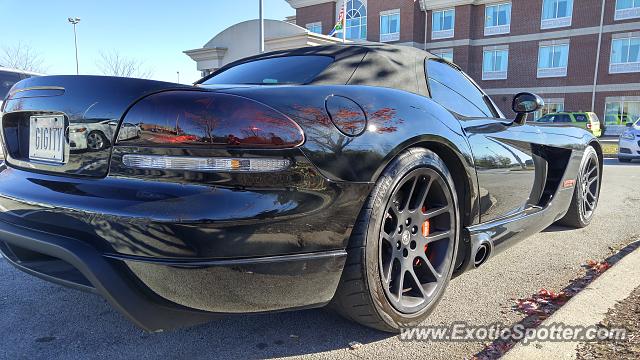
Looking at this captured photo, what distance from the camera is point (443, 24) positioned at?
3353 centimetres

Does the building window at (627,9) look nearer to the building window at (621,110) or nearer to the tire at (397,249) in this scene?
the building window at (621,110)

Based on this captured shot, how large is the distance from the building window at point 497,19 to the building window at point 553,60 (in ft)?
9.63

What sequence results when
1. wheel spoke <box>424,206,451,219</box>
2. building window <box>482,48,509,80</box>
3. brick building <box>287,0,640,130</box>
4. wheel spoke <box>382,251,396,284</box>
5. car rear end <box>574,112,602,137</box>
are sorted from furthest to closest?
building window <box>482,48,509,80</box> < brick building <box>287,0,640,130</box> < car rear end <box>574,112,602,137</box> < wheel spoke <box>424,206,451,219</box> < wheel spoke <box>382,251,396,284</box>

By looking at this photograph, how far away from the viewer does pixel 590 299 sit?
97.2 inches

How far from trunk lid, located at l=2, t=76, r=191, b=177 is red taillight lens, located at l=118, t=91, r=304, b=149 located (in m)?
0.07

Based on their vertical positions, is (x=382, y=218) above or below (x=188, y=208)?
below

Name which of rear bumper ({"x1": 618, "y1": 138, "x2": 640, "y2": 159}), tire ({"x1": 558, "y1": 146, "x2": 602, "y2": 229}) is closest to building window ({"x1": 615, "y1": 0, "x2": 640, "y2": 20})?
rear bumper ({"x1": 618, "y1": 138, "x2": 640, "y2": 159})

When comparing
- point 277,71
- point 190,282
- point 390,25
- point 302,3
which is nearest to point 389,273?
point 190,282

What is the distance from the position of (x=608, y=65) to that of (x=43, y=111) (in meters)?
34.1

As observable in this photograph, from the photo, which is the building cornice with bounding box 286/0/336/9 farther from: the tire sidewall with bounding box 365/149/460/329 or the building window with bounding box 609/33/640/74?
the tire sidewall with bounding box 365/149/460/329

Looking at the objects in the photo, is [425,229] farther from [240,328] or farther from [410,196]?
[240,328]

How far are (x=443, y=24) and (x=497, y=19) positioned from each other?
3.76 m

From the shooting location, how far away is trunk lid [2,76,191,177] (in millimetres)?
1726

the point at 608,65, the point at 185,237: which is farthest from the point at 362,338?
the point at 608,65
